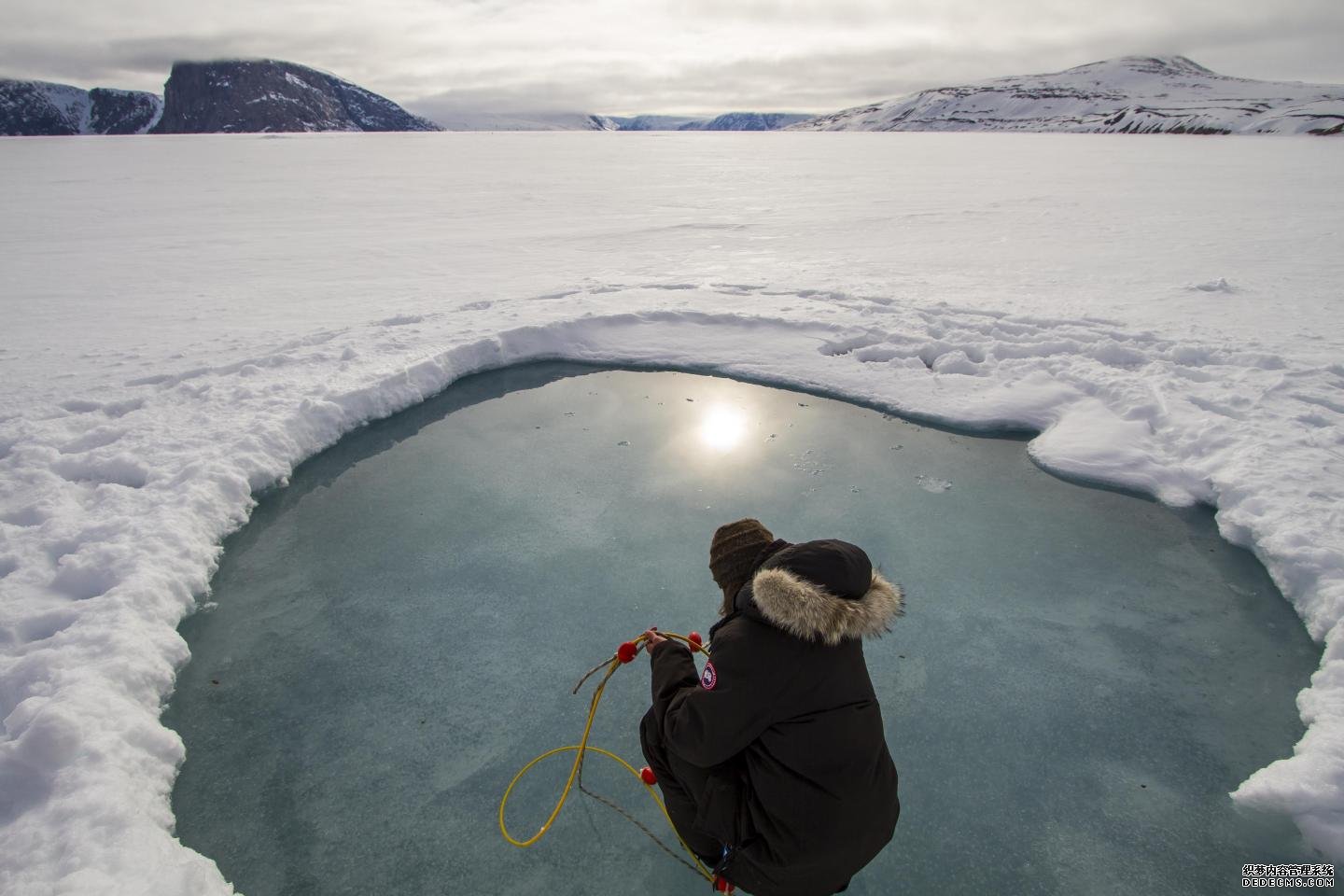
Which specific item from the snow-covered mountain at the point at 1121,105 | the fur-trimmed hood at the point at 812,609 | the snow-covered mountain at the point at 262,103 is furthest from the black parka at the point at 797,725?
the snow-covered mountain at the point at 262,103

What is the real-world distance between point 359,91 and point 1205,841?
233 m

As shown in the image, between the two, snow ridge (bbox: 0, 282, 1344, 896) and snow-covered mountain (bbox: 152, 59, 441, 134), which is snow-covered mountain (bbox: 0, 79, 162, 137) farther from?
snow ridge (bbox: 0, 282, 1344, 896)

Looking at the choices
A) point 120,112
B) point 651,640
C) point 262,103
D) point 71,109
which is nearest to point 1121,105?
point 651,640

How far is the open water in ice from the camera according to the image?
8.74 ft

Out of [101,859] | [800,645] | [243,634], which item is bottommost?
[243,634]

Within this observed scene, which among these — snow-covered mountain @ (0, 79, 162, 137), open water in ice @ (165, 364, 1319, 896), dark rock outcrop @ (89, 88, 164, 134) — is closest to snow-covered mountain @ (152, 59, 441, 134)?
dark rock outcrop @ (89, 88, 164, 134)

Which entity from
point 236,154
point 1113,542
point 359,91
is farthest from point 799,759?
point 359,91

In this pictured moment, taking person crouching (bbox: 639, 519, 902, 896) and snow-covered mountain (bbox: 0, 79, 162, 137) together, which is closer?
person crouching (bbox: 639, 519, 902, 896)

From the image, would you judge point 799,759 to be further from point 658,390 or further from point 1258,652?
point 658,390

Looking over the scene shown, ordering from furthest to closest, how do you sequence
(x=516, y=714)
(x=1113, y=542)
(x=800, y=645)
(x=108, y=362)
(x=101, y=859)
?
(x=108, y=362), (x=1113, y=542), (x=516, y=714), (x=101, y=859), (x=800, y=645)

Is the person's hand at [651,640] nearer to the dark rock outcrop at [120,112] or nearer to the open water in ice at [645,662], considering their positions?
the open water in ice at [645,662]

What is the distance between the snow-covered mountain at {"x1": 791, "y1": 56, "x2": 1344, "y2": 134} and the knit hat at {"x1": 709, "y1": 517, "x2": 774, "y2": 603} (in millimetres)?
94522

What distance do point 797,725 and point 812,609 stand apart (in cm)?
34

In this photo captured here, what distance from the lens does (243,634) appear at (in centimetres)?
375
